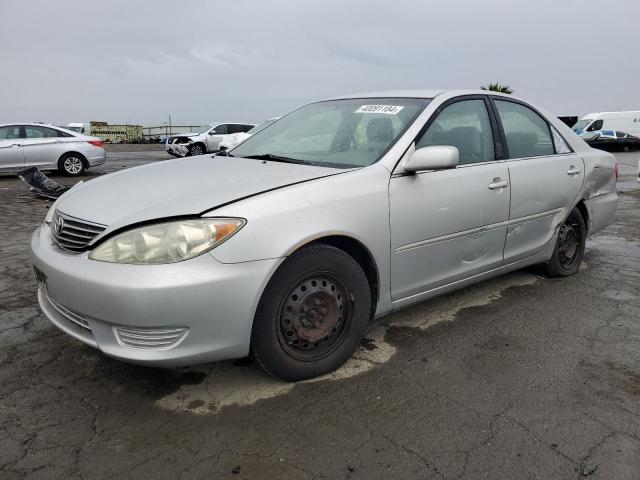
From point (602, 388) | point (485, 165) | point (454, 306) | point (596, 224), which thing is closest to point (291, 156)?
point (485, 165)

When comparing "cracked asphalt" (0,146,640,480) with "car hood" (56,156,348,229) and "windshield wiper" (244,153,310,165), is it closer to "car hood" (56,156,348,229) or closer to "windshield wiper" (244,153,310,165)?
"car hood" (56,156,348,229)

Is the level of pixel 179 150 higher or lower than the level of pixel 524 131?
higher

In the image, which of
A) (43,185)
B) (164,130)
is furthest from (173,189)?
(164,130)

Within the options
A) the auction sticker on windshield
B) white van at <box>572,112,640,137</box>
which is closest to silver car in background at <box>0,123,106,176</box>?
the auction sticker on windshield

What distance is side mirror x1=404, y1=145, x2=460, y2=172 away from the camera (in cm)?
294

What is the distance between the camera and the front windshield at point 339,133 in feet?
10.4

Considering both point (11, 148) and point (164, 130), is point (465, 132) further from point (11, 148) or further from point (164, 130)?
point (164, 130)

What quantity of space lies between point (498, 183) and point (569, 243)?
139cm

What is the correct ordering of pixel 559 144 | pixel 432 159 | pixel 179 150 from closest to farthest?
1. pixel 432 159
2. pixel 559 144
3. pixel 179 150

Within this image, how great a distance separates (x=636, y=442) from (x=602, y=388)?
47cm

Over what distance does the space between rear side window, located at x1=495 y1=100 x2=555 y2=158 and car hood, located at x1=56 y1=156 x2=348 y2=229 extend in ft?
5.36

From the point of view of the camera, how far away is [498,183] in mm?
3525

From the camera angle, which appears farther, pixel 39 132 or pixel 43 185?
pixel 39 132

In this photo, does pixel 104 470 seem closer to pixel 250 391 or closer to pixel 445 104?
pixel 250 391
